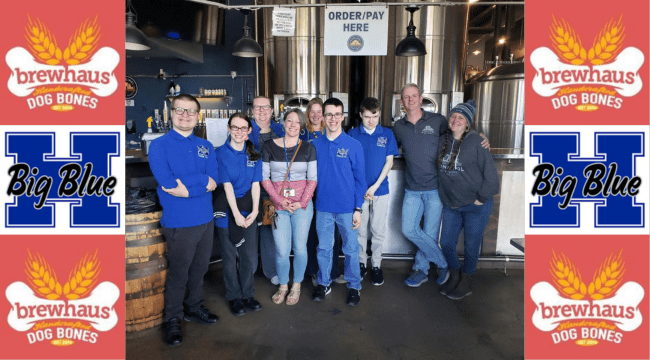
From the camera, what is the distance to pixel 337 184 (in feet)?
9.89

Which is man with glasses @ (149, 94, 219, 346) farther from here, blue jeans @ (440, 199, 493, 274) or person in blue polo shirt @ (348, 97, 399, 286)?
blue jeans @ (440, 199, 493, 274)

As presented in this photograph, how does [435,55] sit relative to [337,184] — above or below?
above

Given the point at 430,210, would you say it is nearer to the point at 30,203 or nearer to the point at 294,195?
the point at 294,195

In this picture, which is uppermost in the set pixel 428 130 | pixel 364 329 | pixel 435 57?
pixel 435 57

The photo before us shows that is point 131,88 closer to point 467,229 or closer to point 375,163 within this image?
point 375,163

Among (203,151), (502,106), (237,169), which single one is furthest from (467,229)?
(502,106)

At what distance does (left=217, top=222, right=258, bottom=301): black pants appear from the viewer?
116 inches

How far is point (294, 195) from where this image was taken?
296 cm

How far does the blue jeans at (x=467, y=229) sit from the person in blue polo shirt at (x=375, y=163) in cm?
55

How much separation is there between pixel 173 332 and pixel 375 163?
2.00 metres

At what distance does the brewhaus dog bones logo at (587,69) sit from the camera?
1450 mm

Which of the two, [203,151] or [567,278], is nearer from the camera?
[567,278]

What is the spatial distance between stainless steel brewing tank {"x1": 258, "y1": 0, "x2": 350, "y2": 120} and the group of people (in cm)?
330

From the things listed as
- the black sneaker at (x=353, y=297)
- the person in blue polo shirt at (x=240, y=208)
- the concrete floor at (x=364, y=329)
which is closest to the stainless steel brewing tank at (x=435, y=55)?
the concrete floor at (x=364, y=329)
